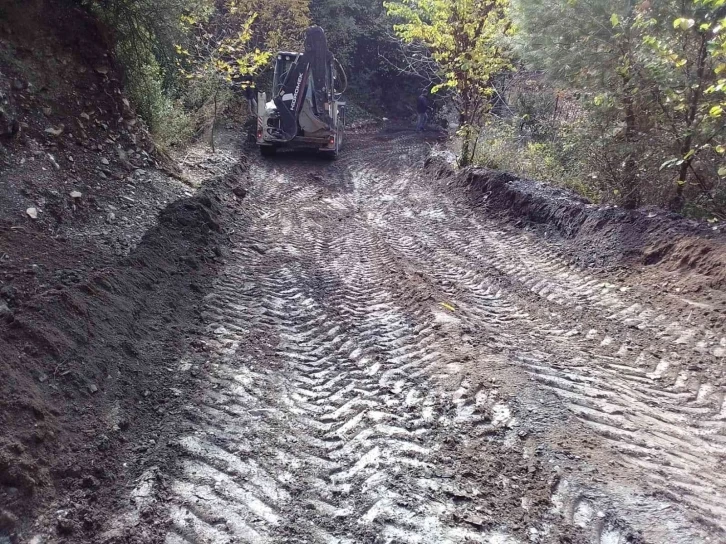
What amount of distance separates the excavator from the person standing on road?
25.5 feet

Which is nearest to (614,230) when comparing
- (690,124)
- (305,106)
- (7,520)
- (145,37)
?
(690,124)

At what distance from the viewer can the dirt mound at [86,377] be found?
2.58 meters

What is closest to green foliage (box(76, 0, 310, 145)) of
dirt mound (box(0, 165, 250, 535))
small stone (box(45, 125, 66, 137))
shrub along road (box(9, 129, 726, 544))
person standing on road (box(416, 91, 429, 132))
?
small stone (box(45, 125, 66, 137))

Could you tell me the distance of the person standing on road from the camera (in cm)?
1978

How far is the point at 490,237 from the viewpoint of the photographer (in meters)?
7.75

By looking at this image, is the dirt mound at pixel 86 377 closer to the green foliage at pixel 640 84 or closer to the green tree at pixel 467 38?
the green foliage at pixel 640 84

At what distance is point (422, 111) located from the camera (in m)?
20.0

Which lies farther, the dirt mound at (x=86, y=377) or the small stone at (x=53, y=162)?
the small stone at (x=53, y=162)

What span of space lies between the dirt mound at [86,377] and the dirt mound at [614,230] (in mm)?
5148

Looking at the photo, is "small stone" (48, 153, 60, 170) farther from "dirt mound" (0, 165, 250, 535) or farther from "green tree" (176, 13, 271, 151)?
"green tree" (176, 13, 271, 151)

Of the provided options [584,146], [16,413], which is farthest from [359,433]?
[584,146]

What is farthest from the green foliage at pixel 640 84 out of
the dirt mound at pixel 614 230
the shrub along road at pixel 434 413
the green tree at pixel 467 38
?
the shrub along road at pixel 434 413

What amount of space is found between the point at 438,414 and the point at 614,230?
4.60 metres

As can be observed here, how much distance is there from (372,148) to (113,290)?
1293 centimetres
